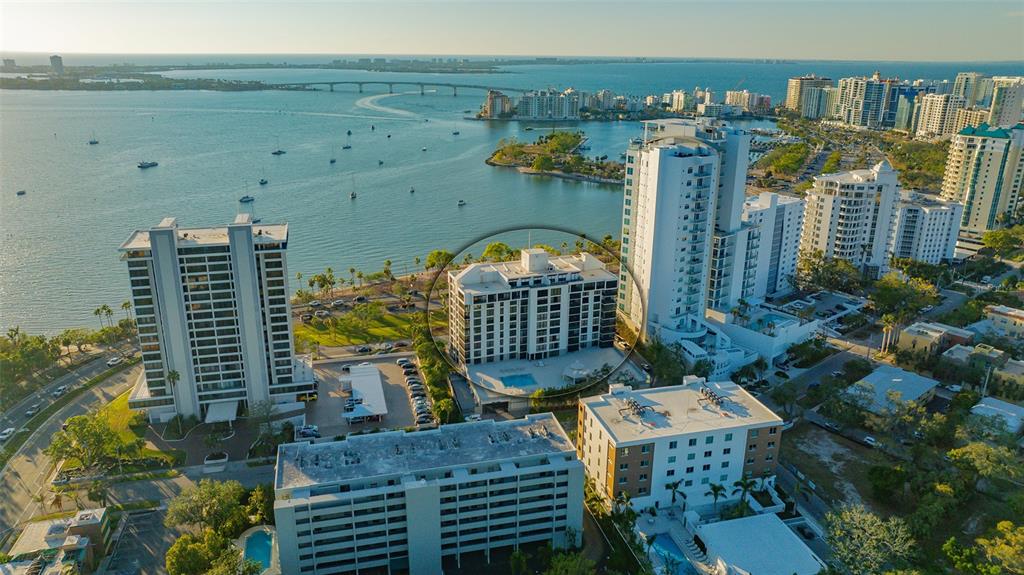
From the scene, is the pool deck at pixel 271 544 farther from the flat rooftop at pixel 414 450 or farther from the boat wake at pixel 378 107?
the boat wake at pixel 378 107

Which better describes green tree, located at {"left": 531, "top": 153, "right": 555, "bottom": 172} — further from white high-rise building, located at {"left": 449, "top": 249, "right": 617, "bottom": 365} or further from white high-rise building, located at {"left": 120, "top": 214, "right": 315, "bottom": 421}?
white high-rise building, located at {"left": 120, "top": 214, "right": 315, "bottom": 421}

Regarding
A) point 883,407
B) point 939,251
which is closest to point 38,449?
point 883,407

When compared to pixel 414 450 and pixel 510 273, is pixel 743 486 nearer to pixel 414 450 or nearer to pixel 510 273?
pixel 414 450

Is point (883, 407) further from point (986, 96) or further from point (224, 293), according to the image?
point (986, 96)

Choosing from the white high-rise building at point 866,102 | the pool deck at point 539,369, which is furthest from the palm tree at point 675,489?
the white high-rise building at point 866,102

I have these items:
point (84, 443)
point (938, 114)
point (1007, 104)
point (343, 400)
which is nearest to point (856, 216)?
point (343, 400)

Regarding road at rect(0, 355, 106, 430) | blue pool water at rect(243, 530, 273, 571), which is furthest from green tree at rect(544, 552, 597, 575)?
road at rect(0, 355, 106, 430)
